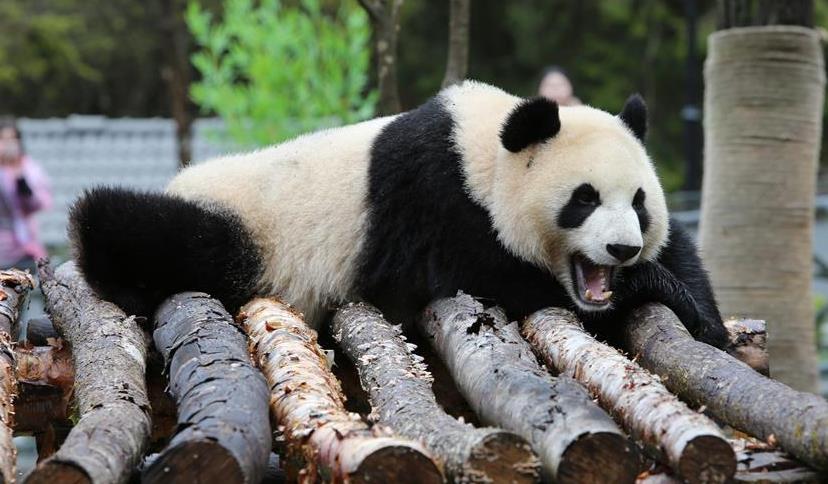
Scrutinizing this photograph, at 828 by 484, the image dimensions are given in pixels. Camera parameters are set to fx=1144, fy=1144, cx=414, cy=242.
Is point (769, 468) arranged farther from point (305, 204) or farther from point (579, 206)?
point (305, 204)

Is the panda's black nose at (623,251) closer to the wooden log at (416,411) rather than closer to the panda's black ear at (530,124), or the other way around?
the panda's black ear at (530,124)

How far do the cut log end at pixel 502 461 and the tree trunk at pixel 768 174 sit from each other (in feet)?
11.8

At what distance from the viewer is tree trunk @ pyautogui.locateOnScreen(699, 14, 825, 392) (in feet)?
19.3

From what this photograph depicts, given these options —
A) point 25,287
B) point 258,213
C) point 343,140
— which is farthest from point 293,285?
point 25,287

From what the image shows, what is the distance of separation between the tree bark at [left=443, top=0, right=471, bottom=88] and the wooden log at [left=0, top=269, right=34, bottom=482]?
2.43 metres

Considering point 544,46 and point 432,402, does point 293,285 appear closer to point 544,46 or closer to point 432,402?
point 432,402

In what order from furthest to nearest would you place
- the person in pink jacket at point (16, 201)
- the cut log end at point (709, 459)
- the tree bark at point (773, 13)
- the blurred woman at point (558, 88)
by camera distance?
the person in pink jacket at point (16, 201) → the blurred woman at point (558, 88) → the tree bark at point (773, 13) → the cut log end at point (709, 459)

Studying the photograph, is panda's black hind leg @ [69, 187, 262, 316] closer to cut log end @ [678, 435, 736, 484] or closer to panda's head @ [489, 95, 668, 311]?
panda's head @ [489, 95, 668, 311]

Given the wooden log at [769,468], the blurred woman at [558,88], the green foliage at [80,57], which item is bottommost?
the green foliage at [80,57]

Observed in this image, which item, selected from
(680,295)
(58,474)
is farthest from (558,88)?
(58,474)

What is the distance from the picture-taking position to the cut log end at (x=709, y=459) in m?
2.76

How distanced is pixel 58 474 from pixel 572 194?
2389 mm

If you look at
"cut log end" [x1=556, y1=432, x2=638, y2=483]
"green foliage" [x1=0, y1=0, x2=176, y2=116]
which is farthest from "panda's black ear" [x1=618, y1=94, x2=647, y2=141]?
"green foliage" [x1=0, y1=0, x2=176, y2=116]

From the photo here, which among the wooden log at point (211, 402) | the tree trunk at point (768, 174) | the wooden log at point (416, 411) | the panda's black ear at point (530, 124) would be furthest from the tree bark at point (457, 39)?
the wooden log at point (211, 402)
